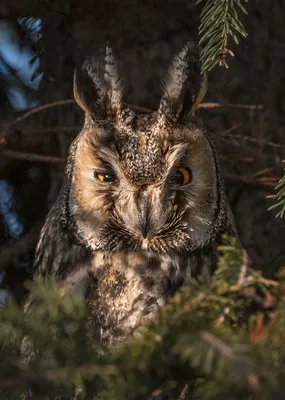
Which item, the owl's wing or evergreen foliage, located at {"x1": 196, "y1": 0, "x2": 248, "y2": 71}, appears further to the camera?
the owl's wing

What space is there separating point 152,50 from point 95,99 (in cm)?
106

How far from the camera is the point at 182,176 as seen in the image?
6.99ft

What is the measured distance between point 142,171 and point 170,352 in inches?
32.7

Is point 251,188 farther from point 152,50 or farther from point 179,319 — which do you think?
point 179,319

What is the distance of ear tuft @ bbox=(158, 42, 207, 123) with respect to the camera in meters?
2.13

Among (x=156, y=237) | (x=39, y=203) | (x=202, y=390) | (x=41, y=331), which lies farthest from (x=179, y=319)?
(x=39, y=203)

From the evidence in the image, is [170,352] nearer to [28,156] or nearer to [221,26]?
[221,26]

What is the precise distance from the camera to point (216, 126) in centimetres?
312

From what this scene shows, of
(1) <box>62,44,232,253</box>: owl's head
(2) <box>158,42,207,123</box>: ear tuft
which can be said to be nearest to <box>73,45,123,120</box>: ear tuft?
(1) <box>62,44,232,253</box>: owl's head

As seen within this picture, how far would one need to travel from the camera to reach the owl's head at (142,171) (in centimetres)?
205

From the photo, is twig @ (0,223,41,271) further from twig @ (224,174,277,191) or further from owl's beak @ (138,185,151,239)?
owl's beak @ (138,185,151,239)

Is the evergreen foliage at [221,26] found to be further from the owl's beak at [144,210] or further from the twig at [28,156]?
the twig at [28,156]

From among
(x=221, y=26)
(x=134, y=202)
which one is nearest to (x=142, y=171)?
(x=134, y=202)

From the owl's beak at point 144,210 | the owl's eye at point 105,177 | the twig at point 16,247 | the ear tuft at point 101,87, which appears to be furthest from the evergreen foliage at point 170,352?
the twig at point 16,247
